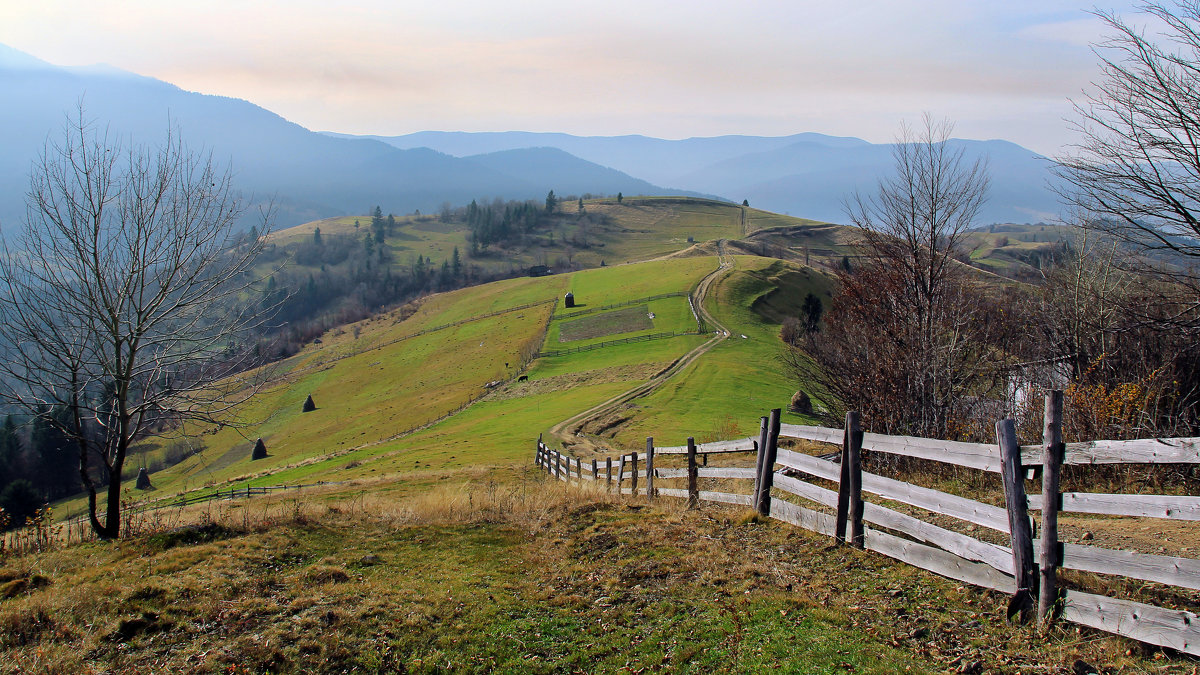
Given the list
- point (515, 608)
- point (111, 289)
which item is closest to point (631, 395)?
point (111, 289)

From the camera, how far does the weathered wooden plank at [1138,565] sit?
505 cm

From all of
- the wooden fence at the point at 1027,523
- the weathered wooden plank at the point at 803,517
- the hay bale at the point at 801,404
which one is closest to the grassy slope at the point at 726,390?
the hay bale at the point at 801,404

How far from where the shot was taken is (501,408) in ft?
177

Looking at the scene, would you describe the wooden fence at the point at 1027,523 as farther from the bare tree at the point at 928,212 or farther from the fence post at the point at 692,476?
the bare tree at the point at 928,212

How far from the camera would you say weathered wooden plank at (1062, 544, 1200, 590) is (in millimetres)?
5051

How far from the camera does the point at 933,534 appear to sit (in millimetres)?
7391

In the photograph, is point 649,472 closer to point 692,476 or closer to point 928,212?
point 692,476

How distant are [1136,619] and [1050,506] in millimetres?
1066

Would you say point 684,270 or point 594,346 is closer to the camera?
point 594,346

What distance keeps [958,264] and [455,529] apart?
19.6m

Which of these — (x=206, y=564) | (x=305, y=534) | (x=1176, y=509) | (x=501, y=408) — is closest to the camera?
(x=1176, y=509)

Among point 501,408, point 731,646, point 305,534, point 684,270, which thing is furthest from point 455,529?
point 684,270

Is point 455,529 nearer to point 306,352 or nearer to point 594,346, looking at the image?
point 594,346

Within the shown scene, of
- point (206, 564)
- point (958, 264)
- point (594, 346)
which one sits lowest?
point (594, 346)
